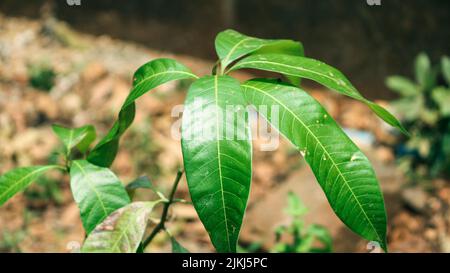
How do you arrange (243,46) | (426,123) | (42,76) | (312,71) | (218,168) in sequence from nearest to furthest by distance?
1. (218,168)
2. (312,71)
3. (243,46)
4. (426,123)
5. (42,76)

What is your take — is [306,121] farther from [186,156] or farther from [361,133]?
[361,133]

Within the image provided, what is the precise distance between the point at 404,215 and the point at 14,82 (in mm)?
3331

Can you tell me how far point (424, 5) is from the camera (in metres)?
4.92

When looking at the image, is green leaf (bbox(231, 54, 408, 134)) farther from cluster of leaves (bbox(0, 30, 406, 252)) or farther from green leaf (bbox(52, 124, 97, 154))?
green leaf (bbox(52, 124, 97, 154))

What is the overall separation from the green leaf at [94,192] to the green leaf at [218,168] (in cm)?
37

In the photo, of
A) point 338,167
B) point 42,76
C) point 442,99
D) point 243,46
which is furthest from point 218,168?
point 42,76

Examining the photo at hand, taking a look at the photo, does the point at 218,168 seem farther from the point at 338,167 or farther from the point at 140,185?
the point at 140,185

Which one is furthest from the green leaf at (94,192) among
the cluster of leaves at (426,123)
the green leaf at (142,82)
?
the cluster of leaves at (426,123)

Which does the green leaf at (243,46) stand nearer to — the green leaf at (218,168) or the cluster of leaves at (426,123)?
the green leaf at (218,168)

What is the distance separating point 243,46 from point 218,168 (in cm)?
39

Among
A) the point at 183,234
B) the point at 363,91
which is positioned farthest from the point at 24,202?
the point at 363,91

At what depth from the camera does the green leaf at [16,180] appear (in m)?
1.23

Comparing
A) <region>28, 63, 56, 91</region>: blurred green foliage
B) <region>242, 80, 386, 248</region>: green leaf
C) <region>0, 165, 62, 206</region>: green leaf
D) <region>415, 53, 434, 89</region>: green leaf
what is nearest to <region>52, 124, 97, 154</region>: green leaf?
<region>0, 165, 62, 206</region>: green leaf

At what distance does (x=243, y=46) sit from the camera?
1.18 metres
